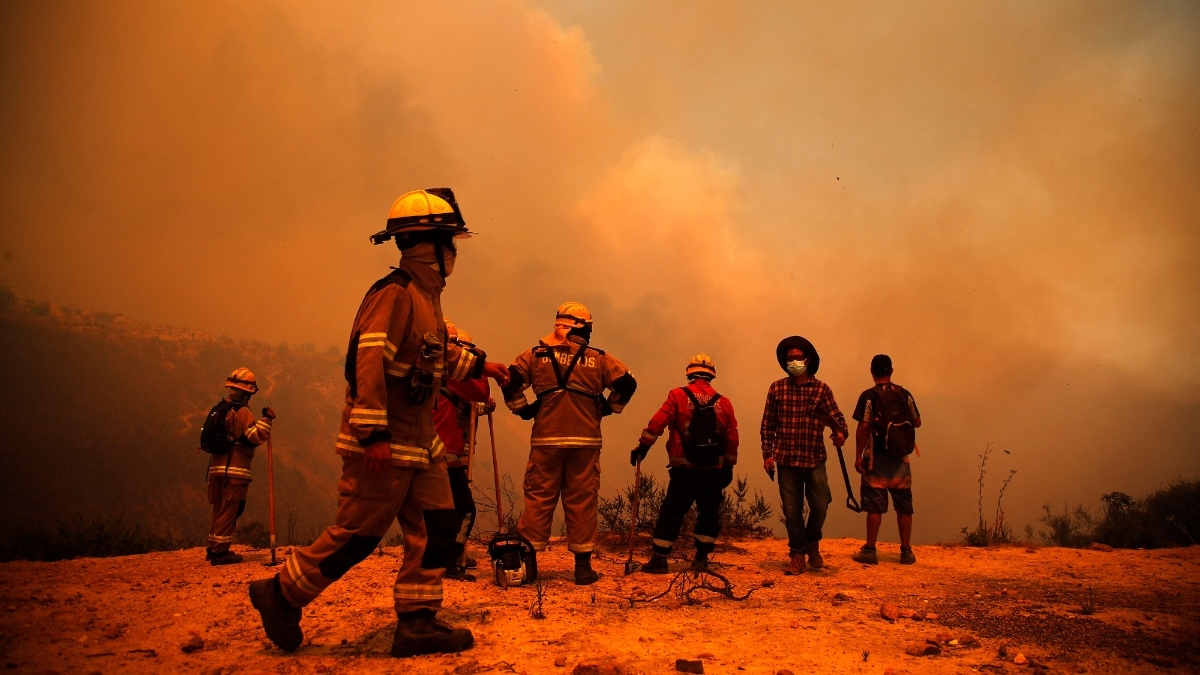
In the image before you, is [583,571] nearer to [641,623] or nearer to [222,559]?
[641,623]

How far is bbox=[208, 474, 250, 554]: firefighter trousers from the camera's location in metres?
8.77

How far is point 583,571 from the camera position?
23.7ft

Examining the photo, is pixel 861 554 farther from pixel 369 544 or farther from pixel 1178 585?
pixel 369 544

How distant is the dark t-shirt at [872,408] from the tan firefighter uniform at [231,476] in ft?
23.2

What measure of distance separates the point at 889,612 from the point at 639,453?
309cm

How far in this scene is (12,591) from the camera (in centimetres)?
632

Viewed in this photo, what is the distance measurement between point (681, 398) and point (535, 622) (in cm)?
335

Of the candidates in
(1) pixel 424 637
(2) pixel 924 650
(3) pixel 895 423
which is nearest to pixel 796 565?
(3) pixel 895 423

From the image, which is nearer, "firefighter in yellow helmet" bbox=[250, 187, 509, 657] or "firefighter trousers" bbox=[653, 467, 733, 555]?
"firefighter in yellow helmet" bbox=[250, 187, 509, 657]

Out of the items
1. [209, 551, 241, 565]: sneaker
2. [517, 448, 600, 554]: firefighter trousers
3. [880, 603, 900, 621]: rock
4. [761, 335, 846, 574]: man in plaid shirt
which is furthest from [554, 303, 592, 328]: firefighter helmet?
[209, 551, 241, 565]: sneaker

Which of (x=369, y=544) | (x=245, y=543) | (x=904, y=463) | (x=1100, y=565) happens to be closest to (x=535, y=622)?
(x=369, y=544)

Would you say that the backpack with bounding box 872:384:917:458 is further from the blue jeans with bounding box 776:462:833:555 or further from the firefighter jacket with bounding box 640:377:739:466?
the firefighter jacket with bounding box 640:377:739:466

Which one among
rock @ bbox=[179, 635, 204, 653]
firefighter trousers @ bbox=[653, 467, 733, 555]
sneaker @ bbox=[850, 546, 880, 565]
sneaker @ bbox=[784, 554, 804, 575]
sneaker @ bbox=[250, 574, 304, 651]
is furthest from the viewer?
sneaker @ bbox=[850, 546, 880, 565]

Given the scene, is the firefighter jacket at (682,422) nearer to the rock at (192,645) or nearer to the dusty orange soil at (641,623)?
the dusty orange soil at (641,623)
